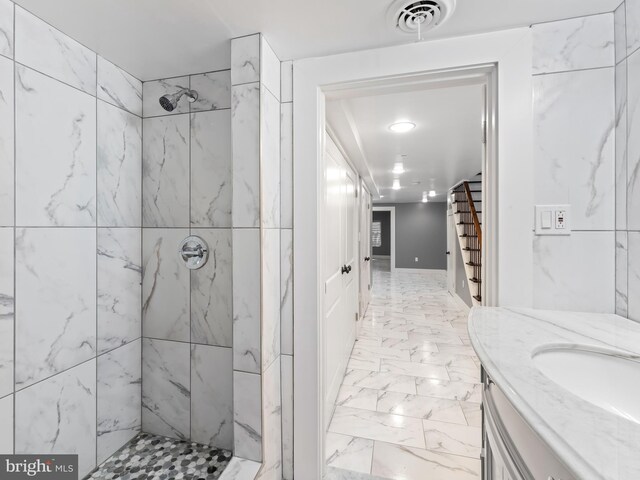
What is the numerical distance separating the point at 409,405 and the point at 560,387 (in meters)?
1.86

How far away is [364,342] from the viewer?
11.1 feet

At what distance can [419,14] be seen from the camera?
108cm

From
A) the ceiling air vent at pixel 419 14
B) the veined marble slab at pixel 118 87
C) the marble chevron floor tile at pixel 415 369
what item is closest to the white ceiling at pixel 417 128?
the ceiling air vent at pixel 419 14

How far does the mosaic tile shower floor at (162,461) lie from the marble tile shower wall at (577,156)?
1.66 metres

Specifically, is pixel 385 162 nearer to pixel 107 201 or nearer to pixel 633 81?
pixel 633 81

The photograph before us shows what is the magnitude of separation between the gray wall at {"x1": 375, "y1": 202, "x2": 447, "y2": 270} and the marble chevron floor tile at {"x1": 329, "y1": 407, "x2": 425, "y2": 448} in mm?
7026

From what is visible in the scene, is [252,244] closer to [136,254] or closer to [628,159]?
[136,254]

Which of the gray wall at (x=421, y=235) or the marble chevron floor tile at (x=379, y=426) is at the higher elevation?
the gray wall at (x=421, y=235)

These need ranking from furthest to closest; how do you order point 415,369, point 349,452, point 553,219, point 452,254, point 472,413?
point 452,254, point 415,369, point 472,413, point 349,452, point 553,219

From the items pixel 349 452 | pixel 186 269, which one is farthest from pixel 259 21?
pixel 349 452

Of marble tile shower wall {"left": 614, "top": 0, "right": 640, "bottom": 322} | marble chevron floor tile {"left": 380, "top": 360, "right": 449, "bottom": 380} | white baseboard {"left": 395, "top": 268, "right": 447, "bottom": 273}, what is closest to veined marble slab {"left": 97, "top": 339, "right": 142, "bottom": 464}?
marble chevron floor tile {"left": 380, "top": 360, "right": 449, "bottom": 380}

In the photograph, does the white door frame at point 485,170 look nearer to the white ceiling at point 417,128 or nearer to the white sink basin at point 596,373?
the white ceiling at point 417,128

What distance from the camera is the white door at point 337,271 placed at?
6.65 ft

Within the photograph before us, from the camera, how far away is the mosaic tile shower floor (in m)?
1.37
